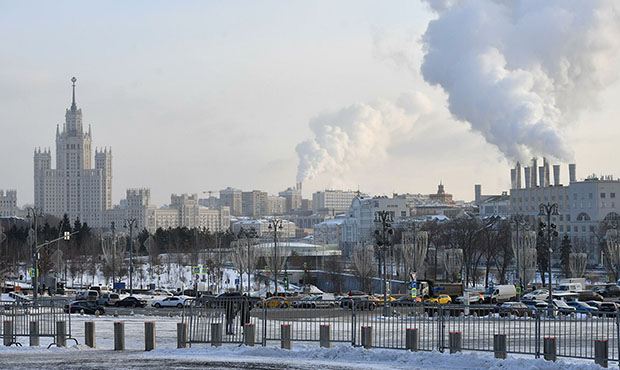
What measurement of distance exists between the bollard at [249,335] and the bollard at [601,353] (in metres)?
8.73

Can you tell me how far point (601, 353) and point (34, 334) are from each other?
610 inches

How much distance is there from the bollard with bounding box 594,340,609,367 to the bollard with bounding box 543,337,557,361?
1.00 metres

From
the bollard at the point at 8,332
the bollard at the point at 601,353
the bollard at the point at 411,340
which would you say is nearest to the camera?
the bollard at the point at 601,353

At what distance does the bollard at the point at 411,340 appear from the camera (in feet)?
81.6

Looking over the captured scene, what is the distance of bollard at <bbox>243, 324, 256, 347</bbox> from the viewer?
26.6m

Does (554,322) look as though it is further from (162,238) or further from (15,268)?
(162,238)

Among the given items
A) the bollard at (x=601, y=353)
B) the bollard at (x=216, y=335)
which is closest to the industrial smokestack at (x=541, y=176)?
the bollard at (x=216, y=335)

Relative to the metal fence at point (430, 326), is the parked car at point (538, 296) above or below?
below

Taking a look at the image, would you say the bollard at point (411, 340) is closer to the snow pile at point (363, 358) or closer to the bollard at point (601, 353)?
the snow pile at point (363, 358)

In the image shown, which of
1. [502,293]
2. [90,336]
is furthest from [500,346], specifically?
[502,293]

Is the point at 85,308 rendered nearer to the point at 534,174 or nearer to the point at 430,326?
the point at 430,326

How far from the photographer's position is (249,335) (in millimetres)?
26781

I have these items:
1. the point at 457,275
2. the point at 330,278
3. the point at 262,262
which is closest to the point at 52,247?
the point at 262,262

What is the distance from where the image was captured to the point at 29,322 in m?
29.8
